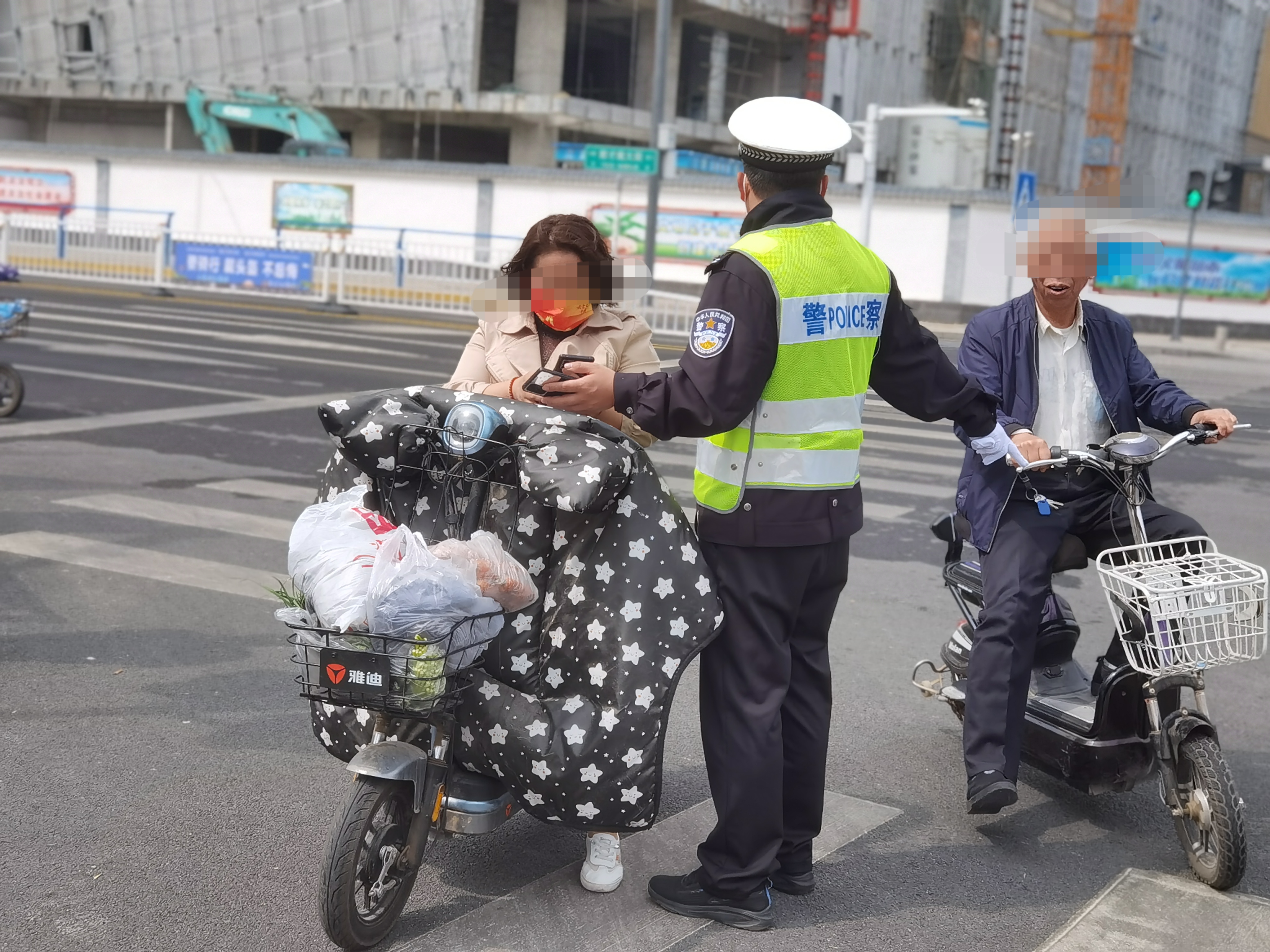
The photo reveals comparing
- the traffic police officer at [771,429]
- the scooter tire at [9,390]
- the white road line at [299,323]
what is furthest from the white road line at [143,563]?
the white road line at [299,323]

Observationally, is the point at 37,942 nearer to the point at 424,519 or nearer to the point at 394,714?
the point at 394,714

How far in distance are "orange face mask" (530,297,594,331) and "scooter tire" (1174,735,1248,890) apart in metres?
1.88

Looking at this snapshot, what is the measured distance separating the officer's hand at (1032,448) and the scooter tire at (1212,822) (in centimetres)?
81

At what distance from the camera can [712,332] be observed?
10.2 feet

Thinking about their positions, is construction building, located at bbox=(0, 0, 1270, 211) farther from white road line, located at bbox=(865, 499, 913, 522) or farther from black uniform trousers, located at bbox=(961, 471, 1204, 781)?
black uniform trousers, located at bbox=(961, 471, 1204, 781)

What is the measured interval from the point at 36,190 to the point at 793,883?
37462mm

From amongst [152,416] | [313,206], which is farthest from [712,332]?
[313,206]

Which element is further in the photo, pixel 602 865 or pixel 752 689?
pixel 602 865

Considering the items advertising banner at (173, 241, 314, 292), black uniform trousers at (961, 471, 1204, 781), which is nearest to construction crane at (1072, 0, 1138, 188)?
advertising banner at (173, 241, 314, 292)

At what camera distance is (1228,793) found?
350 cm

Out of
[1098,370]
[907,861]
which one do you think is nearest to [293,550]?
[907,861]

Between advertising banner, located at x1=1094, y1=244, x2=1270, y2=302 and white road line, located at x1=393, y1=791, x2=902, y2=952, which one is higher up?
advertising banner, located at x1=1094, y1=244, x2=1270, y2=302

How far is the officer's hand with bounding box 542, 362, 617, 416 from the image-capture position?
3109mm

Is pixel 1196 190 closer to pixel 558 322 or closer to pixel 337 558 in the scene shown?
pixel 558 322
